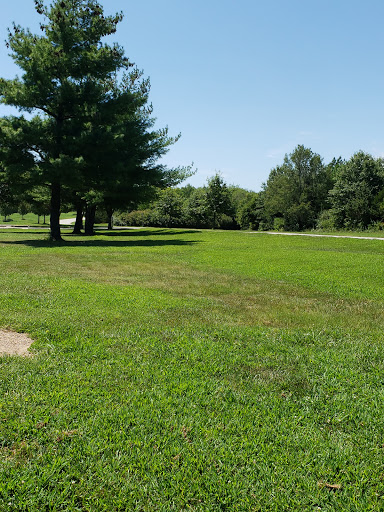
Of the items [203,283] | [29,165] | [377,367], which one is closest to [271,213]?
[29,165]

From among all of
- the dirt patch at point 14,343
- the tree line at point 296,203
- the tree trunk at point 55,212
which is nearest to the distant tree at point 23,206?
the tree trunk at point 55,212

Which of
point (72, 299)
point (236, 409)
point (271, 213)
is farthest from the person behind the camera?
point (271, 213)

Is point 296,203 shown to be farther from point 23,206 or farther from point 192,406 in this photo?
point 192,406

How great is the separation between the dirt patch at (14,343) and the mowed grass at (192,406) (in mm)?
129

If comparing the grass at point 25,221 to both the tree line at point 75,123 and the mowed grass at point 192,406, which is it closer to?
the tree line at point 75,123

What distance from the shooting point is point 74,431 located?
265 cm

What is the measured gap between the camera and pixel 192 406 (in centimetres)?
301

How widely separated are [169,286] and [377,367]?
191 inches

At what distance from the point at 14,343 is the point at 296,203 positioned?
5111cm

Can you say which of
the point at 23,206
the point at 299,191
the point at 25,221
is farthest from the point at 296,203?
the point at 25,221

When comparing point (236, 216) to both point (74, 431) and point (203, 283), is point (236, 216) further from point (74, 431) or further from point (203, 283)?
point (74, 431)

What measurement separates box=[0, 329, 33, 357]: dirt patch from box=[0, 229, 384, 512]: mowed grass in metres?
0.13

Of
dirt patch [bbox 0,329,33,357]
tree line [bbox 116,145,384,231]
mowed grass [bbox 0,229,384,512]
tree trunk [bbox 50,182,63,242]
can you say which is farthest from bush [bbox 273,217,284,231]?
dirt patch [bbox 0,329,33,357]

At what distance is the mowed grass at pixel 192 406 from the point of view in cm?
218
